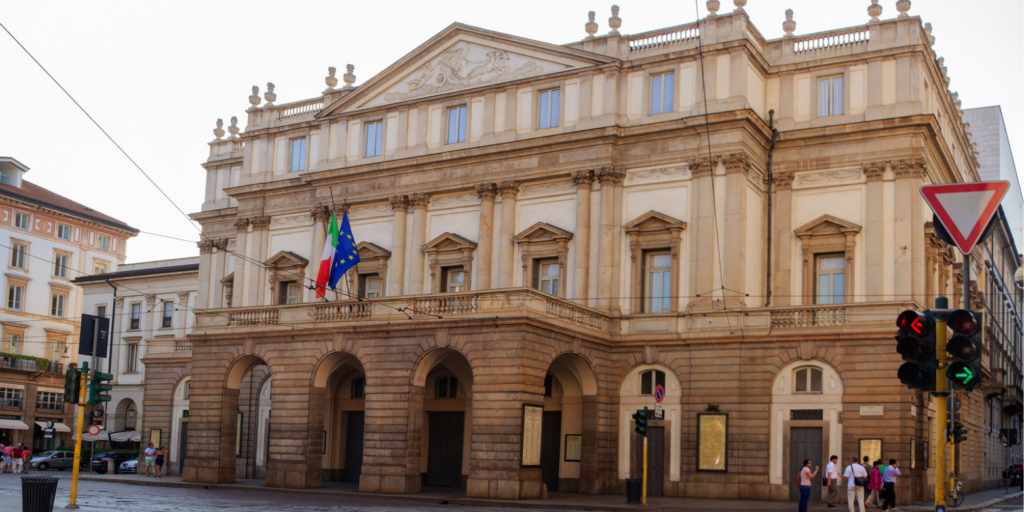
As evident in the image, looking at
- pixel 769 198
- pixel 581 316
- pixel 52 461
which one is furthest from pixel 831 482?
pixel 52 461

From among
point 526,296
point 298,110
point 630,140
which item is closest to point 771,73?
point 630,140

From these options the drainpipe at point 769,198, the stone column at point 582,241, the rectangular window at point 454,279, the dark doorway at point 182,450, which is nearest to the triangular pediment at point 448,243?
the rectangular window at point 454,279

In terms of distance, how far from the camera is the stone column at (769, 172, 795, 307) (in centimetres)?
3772

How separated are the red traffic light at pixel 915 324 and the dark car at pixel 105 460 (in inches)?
1794

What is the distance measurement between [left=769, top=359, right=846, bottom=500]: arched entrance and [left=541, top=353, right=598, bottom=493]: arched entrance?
20.5 feet

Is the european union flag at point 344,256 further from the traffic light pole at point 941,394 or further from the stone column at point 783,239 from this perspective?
the traffic light pole at point 941,394

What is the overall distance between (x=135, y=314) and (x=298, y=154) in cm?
2533

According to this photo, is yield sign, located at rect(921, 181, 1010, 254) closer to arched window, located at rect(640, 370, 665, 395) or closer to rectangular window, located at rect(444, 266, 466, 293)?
arched window, located at rect(640, 370, 665, 395)

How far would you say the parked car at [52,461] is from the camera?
58.2 m

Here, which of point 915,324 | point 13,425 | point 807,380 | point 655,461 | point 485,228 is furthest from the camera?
point 13,425

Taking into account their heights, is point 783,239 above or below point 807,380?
above

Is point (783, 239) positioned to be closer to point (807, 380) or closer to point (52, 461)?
point (807, 380)

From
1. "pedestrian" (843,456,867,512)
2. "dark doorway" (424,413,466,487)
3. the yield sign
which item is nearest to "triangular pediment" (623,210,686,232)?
"dark doorway" (424,413,466,487)

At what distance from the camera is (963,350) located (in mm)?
12945
